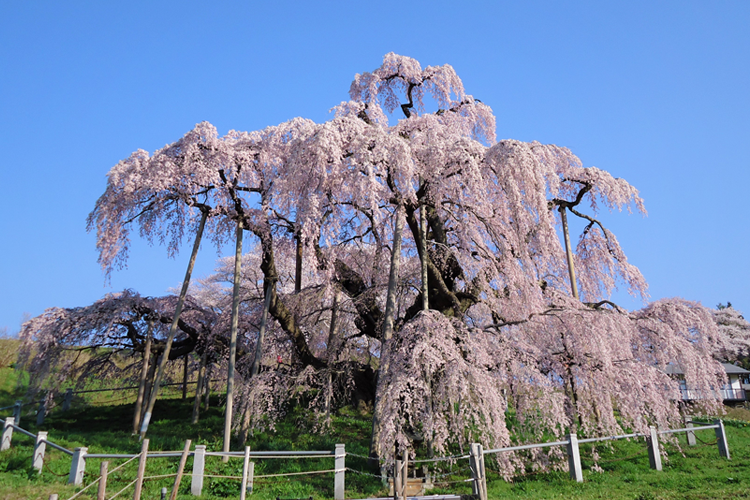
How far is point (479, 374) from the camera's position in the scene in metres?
9.62

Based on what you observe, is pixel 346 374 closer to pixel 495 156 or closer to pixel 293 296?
pixel 293 296

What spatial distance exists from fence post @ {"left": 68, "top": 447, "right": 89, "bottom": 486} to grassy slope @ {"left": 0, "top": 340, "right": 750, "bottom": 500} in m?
0.20

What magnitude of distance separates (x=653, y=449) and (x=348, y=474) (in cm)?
734

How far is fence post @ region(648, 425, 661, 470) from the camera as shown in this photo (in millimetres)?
11180

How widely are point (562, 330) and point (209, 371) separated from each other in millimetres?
14951

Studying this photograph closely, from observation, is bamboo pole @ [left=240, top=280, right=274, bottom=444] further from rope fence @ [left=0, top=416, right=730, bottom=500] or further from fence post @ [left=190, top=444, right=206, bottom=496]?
fence post @ [left=190, top=444, right=206, bottom=496]

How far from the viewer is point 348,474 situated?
1052 centimetres

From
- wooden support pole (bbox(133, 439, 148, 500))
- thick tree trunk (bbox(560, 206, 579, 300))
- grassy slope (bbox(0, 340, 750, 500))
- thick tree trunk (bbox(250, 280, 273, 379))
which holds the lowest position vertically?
grassy slope (bbox(0, 340, 750, 500))

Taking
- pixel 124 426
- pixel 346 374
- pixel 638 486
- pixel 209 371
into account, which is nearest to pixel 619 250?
pixel 638 486

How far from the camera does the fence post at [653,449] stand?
1118 cm

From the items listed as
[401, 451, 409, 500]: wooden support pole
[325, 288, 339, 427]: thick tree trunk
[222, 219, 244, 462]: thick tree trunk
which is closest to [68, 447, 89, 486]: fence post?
[222, 219, 244, 462]: thick tree trunk

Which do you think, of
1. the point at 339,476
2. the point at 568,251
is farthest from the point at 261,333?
the point at 568,251

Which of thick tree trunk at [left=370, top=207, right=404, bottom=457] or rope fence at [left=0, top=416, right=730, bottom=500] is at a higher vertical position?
thick tree trunk at [left=370, top=207, right=404, bottom=457]

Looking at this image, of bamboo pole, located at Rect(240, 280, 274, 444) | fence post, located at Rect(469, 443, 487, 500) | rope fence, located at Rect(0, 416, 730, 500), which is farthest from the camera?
bamboo pole, located at Rect(240, 280, 274, 444)
